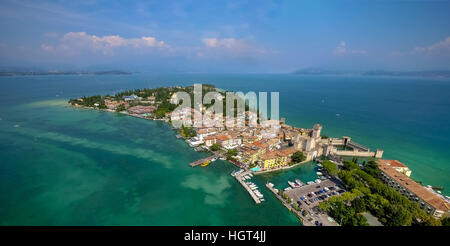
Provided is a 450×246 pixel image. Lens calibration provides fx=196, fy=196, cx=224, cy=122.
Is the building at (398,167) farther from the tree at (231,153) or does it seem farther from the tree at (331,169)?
the tree at (231,153)

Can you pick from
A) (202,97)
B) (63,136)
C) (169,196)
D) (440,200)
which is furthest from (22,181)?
(202,97)

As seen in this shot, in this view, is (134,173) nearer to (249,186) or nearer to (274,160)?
(249,186)

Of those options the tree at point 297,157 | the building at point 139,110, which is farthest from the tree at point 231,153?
the building at point 139,110

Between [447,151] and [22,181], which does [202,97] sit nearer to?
[22,181]

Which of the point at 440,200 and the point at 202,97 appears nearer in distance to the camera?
the point at 440,200

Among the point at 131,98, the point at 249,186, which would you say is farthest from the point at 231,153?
the point at 131,98
